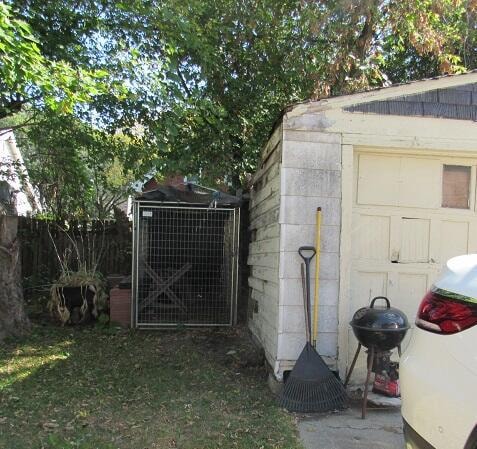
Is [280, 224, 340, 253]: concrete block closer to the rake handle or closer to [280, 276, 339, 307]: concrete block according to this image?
the rake handle

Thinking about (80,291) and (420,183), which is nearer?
(420,183)

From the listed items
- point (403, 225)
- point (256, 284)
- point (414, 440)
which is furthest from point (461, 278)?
point (256, 284)

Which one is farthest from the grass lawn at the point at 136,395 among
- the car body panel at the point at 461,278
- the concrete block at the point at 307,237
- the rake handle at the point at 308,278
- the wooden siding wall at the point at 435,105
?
the wooden siding wall at the point at 435,105

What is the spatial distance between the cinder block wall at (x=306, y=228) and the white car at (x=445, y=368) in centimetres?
212

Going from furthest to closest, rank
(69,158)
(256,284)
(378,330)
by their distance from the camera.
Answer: (69,158) → (256,284) → (378,330)

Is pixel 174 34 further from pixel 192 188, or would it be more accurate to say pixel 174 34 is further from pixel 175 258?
pixel 175 258

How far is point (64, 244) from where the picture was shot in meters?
9.65

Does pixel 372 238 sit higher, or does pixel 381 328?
pixel 372 238

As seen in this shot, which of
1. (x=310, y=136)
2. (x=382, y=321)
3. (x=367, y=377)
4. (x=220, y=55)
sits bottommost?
(x=367, y=377)

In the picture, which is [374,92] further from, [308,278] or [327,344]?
[327,344]

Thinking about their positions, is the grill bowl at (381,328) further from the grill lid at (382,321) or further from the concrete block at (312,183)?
the concrete block at (312,183)

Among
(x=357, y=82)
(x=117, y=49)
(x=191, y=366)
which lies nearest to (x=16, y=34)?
(x=117, y=49)

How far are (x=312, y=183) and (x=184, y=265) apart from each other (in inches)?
139

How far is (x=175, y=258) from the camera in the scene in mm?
7695
